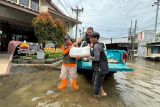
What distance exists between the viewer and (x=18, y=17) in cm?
1852

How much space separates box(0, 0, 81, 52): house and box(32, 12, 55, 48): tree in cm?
175

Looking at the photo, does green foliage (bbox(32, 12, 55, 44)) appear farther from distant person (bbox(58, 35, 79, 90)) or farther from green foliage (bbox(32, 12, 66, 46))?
distant person (bbox(58, 35, 79, 90))

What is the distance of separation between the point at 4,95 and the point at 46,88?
4.95 ft

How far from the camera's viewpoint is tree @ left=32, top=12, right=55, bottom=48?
16578mm

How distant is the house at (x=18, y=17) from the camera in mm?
16797

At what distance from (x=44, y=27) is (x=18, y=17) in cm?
321

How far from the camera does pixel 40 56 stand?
13.2 meters

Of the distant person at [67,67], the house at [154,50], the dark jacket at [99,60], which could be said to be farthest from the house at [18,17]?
the house at [154,50]

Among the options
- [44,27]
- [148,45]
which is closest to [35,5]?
[44,27]

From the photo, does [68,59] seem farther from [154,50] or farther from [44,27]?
[154,50]

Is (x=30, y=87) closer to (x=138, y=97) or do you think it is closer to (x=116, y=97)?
(x=116, y=97)

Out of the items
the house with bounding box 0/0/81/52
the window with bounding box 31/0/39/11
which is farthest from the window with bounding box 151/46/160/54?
the window with bounding box 31/0/39/11

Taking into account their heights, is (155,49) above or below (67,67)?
above

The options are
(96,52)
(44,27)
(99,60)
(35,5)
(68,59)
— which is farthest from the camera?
(35,5)
